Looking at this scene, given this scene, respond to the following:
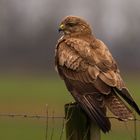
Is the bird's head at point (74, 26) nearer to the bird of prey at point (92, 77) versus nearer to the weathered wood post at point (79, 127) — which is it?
the bird of prey at point (92, 77)

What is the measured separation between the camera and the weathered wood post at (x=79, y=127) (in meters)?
9.81

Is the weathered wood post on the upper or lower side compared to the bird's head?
lower

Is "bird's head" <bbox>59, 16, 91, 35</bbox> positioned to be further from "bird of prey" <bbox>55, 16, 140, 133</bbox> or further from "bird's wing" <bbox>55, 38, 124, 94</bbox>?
"bird's wing" <bbox>55, 38, 124, 94</bbox>

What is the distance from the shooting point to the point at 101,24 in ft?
277

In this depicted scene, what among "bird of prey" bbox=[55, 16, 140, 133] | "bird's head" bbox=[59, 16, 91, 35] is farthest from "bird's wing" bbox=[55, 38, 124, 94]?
"bird's head" bbox=[59, 16, 91, 35]

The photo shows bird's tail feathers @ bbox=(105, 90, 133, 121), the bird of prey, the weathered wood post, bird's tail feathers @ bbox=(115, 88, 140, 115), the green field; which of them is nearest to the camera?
the weathered wood post

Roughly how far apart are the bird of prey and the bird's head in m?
0.04

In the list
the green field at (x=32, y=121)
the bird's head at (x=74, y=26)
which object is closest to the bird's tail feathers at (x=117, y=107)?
the green field at (x=32, y=121)

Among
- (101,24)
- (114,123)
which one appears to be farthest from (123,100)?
(101,24)

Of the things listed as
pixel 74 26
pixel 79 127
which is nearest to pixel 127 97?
pixel 79 127

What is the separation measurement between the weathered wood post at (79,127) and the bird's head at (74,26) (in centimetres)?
406

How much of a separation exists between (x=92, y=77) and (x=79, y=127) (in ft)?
6.46

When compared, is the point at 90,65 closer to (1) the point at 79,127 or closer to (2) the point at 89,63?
(2) the point at 89,63

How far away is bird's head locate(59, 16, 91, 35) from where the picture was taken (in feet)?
46.2
